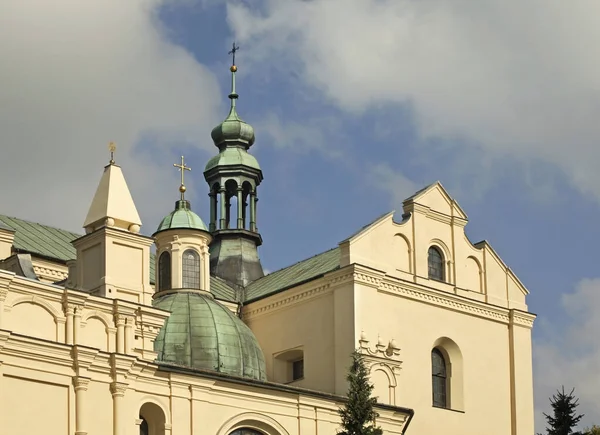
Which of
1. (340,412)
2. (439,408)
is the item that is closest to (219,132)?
(439,408)

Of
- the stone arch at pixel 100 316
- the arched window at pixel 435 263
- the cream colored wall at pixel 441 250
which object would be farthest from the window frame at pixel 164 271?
the arched window at pixel 435 263

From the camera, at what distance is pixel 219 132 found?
183 feet


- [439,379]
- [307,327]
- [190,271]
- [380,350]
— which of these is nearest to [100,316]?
[190,271]

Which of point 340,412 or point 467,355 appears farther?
point 467,355

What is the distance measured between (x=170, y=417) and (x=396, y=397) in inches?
345

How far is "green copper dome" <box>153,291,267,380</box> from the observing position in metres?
42.2

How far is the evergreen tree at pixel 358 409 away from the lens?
39156mm

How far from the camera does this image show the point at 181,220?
46.1 m

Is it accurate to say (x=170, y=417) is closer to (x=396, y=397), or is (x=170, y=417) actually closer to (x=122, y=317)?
(x=122, y=317)

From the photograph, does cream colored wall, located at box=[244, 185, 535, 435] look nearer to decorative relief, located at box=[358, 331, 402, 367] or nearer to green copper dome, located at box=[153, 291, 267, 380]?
decorative relief, located at box=[358, 331, 402, 367]

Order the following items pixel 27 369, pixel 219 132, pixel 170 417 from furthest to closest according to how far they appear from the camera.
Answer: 1. pixel 219 132
2. pixel 170 417
3. pixel 27 369

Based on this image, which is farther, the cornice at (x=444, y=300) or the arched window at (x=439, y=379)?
the arched window at (x=439, y=379)

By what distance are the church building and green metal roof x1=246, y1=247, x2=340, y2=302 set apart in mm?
115

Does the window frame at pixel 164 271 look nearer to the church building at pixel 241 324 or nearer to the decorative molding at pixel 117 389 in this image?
the church building at pixel 241 324
